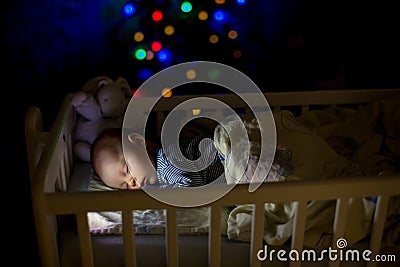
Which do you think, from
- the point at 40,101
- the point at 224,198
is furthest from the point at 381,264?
the point at 40,101

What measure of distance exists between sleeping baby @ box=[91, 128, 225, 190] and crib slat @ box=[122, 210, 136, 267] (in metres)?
0.33

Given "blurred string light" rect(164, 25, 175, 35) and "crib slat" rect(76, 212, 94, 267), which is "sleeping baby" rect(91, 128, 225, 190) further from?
"blurred string light" rect(164, 25, 175, 35)

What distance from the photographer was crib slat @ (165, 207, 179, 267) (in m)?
1.10

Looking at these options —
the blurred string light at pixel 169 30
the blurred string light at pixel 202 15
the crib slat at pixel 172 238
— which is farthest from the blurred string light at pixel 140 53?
the crib slat at pixel 172 238

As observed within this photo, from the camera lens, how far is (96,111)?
5.39ft

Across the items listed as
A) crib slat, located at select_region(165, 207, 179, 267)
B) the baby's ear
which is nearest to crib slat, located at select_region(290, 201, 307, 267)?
crib slat, located at select_region(165, 207, 179, 267)

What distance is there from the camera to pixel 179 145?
5.29ft

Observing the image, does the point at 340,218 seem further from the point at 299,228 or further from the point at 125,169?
the point at 125,169

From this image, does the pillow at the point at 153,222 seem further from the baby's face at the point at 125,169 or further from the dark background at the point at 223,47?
the dark background at the point at 223,47

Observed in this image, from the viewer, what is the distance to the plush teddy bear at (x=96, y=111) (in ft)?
5.29

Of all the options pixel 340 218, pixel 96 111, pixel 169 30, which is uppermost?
pixel 169 30

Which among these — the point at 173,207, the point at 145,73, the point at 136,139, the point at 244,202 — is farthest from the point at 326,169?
the point at 145,73

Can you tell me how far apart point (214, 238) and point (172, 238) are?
0.31 feet

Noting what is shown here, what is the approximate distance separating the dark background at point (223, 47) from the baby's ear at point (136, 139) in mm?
786
